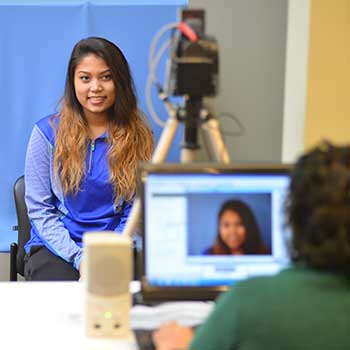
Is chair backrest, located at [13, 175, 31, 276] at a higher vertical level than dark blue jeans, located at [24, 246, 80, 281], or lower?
higher

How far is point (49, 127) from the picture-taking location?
246 cm

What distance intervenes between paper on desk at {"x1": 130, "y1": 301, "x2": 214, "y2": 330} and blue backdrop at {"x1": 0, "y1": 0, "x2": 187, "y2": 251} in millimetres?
1299

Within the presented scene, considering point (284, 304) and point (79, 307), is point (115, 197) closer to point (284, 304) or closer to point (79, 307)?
point (79, 307)

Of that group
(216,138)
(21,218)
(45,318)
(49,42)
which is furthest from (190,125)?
(49,42)

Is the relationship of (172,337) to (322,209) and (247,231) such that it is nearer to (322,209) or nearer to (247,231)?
(247,231)

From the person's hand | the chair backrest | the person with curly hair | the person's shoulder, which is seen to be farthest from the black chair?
the person with curly hair

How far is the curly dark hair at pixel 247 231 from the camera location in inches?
57.4

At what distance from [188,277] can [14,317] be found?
0.45 meters

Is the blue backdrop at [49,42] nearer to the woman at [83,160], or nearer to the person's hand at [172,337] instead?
the woman at [83,160]

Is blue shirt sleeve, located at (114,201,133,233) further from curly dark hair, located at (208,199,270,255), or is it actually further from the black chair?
curly dark hair, located at (208,199,270,255)

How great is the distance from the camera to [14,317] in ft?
4.92

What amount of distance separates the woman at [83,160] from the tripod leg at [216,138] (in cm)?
84

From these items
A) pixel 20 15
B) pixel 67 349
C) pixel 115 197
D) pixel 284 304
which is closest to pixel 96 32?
pixel 20 15

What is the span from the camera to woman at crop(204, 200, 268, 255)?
57.4 inches
